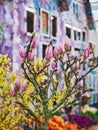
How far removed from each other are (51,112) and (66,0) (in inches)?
33.8

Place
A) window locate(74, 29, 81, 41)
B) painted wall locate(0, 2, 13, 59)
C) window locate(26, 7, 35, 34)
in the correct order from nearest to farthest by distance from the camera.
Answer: painted wall locate(0, 2, 13, 59), window locate(26, 7, 35, 34), window locate(74, 29, 81, 41)

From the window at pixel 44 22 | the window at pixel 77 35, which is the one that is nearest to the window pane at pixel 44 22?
the window at pixel 44 22

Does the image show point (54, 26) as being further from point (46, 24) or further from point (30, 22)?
point (30, 22)

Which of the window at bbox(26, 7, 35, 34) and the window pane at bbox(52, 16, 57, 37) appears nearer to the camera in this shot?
the window at bbox(26, 7, 35, 34)

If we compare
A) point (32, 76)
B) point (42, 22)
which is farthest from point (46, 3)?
point (32, 76)

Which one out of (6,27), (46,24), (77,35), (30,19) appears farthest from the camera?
(77,35)

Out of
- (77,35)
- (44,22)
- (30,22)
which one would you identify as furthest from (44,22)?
(77,35)

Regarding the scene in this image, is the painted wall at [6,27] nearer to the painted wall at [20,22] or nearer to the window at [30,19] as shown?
the painted wall at [20,22]

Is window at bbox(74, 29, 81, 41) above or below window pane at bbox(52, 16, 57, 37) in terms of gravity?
below

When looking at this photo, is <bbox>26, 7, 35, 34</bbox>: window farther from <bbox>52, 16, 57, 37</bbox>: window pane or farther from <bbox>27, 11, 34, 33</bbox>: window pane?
<bbox>52, 16, 57, 37</bbox>: window pane

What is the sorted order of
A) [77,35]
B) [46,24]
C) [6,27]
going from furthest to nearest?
[77,35] → [46,24] → [6,27]

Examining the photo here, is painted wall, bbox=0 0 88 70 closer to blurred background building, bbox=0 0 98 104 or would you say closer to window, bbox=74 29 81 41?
blurred background building, bbox=0 0 98 104

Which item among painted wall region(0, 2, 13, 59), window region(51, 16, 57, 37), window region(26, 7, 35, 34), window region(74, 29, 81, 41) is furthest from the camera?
window region(74, 29, 81, 41)

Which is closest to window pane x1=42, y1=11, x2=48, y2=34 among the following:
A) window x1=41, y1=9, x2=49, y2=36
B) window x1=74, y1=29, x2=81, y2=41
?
window x1=41, y1=9, x2=49, y2=36
